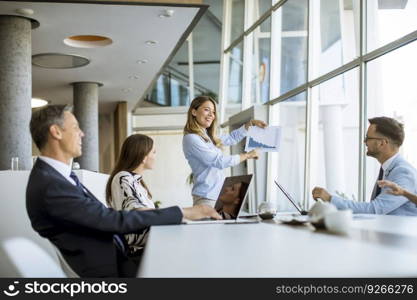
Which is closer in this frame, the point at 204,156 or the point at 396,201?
the point at 396,201

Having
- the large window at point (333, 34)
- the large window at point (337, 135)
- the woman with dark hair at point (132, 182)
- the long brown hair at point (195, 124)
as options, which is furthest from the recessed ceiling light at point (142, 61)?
the woman with dark hair at point (132, 182)

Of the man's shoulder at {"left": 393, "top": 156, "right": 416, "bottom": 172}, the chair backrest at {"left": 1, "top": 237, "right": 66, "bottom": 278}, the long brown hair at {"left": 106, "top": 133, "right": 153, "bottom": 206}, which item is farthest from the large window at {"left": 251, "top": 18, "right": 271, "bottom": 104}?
the chair backrest at {"left": 1, "top": 237, "right": 66, "bottom": 278}

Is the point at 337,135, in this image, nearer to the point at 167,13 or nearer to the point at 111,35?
the point at 167,13

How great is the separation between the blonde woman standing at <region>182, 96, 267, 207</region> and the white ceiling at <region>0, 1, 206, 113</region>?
9.21ft

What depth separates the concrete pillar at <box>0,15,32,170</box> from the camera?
6285mm

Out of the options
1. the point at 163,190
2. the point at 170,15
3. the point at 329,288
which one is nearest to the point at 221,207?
the point at 329,288

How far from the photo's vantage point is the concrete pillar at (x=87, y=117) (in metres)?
10.6

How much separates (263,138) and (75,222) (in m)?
2.04

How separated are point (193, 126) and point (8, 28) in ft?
11.8

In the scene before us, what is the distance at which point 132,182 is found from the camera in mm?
2857

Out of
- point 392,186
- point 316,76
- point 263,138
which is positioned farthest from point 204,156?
point 316,76

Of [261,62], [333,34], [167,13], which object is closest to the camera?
[167,13]

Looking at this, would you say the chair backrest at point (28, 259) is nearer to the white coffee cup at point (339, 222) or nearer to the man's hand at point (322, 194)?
the white coffee cup at point (339, 222)

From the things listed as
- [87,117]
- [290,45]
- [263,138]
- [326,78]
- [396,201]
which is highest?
[290,45]
